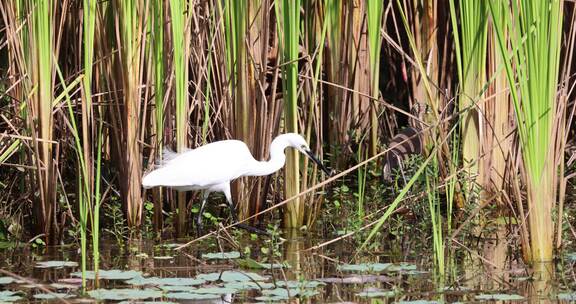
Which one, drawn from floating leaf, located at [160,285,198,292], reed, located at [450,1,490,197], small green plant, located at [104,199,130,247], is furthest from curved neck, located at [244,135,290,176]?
floating leaf, located at [160,285,198,292]

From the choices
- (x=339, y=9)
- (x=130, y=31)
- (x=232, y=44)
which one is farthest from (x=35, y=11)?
(x=339, y=9)

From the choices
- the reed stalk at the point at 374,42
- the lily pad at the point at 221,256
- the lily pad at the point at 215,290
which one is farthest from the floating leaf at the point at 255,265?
the reed stalk at the point at 374,42

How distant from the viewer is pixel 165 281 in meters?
4.58

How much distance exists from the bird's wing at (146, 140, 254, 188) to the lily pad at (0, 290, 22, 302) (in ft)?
4.63

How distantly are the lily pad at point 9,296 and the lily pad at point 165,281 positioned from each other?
48 centimetres

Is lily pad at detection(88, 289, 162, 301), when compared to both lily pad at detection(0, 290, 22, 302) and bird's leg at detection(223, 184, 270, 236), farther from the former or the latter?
bird's leg at detection(223, 184, 270, 236)

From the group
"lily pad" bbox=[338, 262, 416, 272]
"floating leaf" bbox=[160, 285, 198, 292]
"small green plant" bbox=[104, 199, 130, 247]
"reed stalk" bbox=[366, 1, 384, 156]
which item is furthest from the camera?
"reed stalk" bbox=[366, 1, 384, 156]

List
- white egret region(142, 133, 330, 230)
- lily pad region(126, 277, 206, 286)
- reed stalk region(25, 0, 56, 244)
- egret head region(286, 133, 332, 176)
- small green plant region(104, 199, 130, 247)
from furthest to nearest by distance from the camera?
egret head region(286, 133, 332, 176) < white egret region(142, 133, 330, 230) < small green plant region(104, 199, 130, 247) < reed stalk region(25, 0, 56, 244) < lily pad region(126, 277, 206, 286)

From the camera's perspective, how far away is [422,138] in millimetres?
6559

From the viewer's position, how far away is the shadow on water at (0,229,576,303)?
4.32 metres

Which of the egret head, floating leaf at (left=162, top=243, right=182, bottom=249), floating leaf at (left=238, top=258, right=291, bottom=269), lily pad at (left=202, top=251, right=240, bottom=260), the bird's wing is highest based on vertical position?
the egret head

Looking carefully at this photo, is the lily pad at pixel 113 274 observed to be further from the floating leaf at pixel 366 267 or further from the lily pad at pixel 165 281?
the floating leaf at pixel 366 267

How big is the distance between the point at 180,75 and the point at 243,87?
464 mm

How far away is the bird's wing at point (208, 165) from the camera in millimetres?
5742
